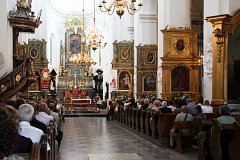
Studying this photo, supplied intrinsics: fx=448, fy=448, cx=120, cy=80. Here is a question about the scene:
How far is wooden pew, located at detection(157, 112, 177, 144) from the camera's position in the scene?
12.1 meters

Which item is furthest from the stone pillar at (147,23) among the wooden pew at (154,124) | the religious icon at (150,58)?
the wooden pew at (154,124)

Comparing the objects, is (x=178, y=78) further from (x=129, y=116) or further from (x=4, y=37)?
(x=4, y=37)

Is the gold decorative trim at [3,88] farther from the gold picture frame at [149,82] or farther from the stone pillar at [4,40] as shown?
the gold picture frame at [149,82]

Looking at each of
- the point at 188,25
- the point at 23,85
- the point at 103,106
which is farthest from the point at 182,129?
the point at 103,106

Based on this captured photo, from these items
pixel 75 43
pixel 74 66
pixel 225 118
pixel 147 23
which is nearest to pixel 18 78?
pixel 225 118

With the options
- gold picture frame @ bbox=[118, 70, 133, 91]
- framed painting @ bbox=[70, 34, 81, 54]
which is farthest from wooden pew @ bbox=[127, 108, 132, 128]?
framed painting @ bbox=[70, 34, 81, 54]

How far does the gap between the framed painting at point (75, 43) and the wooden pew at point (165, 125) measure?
3411cm

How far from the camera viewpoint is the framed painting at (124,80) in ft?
100

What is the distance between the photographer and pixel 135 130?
16.3m

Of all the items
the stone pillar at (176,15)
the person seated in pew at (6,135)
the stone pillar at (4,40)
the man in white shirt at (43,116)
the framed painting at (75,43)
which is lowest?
the man in white shirt at (43,116)

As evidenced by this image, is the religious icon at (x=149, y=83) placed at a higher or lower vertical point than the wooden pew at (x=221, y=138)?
higher

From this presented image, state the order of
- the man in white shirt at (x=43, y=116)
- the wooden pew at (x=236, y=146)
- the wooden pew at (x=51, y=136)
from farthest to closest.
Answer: the man in white shirt at (x=43, y=116), the wooden pew at (x=236, y=146), the wooden pew at (x=51, y=136)

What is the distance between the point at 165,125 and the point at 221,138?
4.33 meters

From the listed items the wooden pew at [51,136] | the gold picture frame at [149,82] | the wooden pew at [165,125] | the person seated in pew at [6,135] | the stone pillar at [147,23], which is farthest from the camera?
the stone pillar at [147,23]
